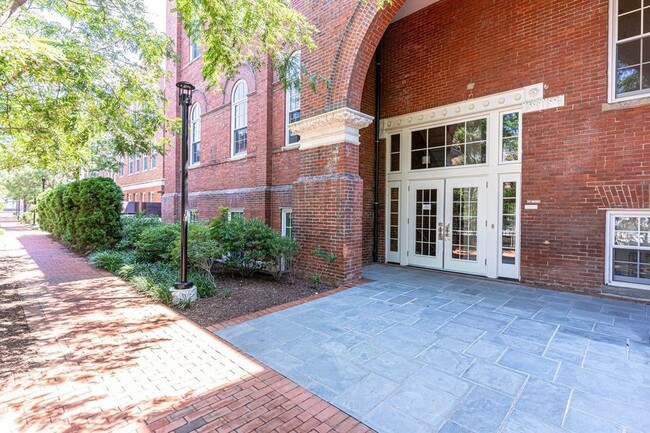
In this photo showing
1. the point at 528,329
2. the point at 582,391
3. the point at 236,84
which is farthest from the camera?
the point at 236,84

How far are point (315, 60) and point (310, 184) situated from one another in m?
2.69

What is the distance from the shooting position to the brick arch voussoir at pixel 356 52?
607 cm

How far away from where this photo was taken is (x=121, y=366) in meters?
3.18

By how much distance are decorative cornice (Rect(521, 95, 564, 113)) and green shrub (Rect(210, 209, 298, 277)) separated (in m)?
5.41

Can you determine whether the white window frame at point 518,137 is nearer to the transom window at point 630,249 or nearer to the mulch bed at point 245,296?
the transom window at point 630,249

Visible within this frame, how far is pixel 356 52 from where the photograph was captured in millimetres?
6219

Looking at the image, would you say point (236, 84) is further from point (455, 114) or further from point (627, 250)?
point (627, 250)

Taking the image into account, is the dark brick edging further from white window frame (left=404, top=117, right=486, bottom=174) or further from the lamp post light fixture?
white window frame (left=404, top=117, right=486, bottom=174)

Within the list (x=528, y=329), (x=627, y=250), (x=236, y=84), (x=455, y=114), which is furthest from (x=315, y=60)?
(x=627, y=250)

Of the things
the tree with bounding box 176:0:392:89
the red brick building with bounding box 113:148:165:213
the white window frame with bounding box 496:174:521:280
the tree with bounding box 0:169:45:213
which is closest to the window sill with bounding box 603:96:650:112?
the white window frame with bounding box 496:174:521:280

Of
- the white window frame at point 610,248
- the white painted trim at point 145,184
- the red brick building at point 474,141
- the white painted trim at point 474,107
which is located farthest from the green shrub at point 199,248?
the white painted trim at point 145,184

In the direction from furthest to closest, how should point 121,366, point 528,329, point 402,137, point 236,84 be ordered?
point 236,84 < point 402,137 < point 528,329 < point 121,366

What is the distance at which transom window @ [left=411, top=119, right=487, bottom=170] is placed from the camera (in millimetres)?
7234

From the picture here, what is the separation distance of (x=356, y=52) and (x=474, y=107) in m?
2.98
